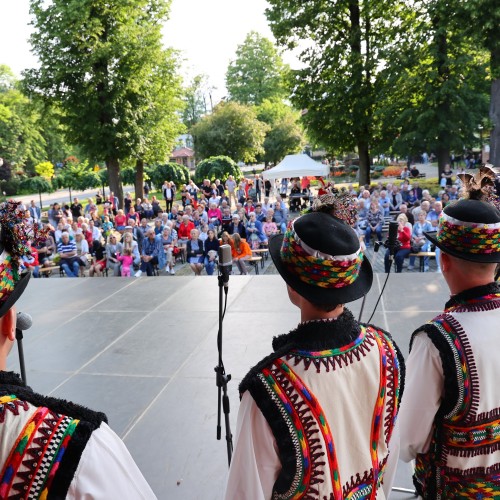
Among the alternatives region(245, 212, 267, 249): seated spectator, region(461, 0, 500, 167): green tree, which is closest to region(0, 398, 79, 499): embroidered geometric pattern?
region(245, 212, 267, 249): seated spectator

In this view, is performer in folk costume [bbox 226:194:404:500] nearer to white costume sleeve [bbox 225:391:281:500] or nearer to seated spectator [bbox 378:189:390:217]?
white costume sleeve [bbox 225:391:281:500]

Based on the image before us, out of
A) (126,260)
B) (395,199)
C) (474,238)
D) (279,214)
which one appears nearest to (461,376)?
(474,238)

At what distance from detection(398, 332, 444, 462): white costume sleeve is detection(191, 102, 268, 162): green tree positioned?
116 feet

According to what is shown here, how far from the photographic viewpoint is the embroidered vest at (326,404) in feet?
5.22

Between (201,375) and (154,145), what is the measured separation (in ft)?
70.1

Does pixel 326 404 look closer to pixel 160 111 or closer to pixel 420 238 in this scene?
Result: pixel 420 238

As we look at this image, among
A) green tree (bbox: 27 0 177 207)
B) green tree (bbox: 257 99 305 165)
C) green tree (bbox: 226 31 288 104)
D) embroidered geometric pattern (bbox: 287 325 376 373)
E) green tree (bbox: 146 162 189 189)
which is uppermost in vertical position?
green tree (bbox: 226 31 288 104)

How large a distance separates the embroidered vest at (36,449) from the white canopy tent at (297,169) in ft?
68.3

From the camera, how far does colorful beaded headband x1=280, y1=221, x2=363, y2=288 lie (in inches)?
64.8

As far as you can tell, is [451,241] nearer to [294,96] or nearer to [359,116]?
[359,116]

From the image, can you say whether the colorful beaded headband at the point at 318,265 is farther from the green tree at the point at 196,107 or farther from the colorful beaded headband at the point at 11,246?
the green tree at the point at 196,107

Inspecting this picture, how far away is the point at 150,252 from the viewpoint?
11906 mm

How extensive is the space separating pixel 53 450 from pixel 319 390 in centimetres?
79

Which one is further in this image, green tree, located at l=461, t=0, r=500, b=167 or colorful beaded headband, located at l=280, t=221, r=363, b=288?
green tree, located at l=461, t=0, r=500, b=167
